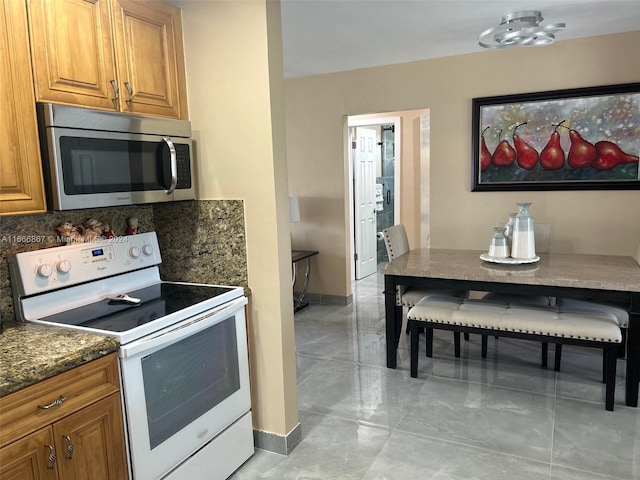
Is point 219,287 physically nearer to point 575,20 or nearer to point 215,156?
point 215,156

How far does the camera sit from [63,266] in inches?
77.4

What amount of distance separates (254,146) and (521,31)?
1946 mm

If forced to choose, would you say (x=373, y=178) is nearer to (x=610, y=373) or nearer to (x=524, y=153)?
(x=524, y=153)

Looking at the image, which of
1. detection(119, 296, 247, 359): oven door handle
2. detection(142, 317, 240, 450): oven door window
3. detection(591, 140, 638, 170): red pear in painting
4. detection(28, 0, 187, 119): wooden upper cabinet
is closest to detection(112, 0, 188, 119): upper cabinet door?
detection(28, 0, 187, 119): wooden upper cabinet

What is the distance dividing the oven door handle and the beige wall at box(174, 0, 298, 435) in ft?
0.66

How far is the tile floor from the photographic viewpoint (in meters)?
2.26

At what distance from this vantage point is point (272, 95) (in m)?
2.16

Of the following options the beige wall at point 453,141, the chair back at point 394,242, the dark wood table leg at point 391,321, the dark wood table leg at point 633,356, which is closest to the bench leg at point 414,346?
the dark wood table leg at point 391,321

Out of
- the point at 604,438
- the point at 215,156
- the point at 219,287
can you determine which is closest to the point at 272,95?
the point at 215,156

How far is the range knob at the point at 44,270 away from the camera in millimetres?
1892

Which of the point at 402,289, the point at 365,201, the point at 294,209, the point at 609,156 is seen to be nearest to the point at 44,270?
the point at 402,289

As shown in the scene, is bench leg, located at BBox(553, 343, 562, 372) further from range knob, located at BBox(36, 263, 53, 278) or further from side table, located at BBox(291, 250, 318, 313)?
range knob, located at BBox(36, 263, 53, 278)

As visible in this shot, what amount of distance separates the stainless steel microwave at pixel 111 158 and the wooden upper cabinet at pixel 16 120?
0.14 feet

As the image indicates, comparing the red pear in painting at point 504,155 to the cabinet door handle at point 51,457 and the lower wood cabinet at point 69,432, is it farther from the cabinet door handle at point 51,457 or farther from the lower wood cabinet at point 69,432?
the cabinet door handle at point 51,457
